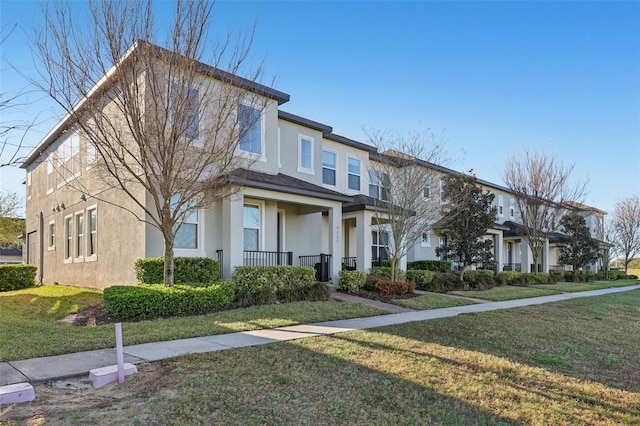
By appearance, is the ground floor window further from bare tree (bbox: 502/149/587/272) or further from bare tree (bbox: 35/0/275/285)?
bare tree (bbox: 502/149/587/272)

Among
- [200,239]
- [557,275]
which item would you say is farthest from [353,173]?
[557,275]

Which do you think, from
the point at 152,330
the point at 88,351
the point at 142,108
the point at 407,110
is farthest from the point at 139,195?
the point at 407,110

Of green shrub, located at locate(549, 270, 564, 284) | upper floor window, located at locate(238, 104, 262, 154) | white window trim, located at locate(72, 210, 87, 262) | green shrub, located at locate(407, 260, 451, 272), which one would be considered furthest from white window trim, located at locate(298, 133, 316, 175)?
green shrub, located at locate(549, 270, 564, 284)

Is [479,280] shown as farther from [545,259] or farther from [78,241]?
[78,241]

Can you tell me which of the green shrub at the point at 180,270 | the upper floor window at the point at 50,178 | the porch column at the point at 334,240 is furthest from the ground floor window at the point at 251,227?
the upper floor window at the point at 50,178

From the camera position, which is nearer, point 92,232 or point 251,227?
point 251,227

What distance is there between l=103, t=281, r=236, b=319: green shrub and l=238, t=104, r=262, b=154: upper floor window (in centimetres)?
414

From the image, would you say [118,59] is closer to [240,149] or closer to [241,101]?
[241,101]

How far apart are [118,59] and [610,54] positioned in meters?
14.0

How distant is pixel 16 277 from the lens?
19.0 metres

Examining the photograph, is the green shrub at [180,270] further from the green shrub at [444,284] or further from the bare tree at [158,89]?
the green shrub at [444,284]

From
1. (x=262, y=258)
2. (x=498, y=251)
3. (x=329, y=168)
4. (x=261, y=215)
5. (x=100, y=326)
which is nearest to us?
(x=100, y=326)

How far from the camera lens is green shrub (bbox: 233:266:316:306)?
12234 millimetres

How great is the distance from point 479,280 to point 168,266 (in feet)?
51.4
